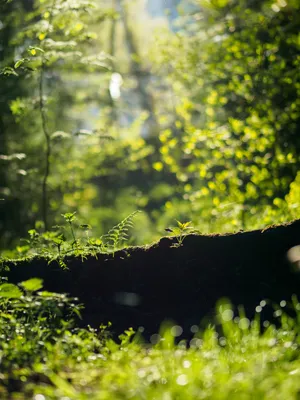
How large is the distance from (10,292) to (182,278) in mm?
1652

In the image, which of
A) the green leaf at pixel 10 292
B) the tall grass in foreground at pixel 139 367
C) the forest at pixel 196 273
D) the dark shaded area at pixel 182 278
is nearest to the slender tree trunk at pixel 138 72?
the forest at pixel 196 273

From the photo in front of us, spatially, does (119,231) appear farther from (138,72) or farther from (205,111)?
(138,72)

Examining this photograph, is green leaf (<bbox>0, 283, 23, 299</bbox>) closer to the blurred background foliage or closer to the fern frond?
the fern frond

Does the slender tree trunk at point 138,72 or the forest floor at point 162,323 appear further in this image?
the slender tree trunk at point 138,72

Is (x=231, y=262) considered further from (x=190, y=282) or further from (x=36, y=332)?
(x=36, y=332)

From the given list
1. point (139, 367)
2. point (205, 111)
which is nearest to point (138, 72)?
point (205, 111)

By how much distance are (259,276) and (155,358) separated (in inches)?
58.1

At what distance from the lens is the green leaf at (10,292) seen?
3682mm

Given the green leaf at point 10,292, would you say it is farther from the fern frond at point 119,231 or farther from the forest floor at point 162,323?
the fern frond at point 119,231

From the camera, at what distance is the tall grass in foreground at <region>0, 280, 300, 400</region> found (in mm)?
2918

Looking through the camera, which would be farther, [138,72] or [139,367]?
[138,72]

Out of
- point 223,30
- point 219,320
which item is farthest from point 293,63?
point 219,320

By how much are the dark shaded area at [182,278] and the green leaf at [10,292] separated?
3.21 feet

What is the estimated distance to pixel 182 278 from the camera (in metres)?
4.82
